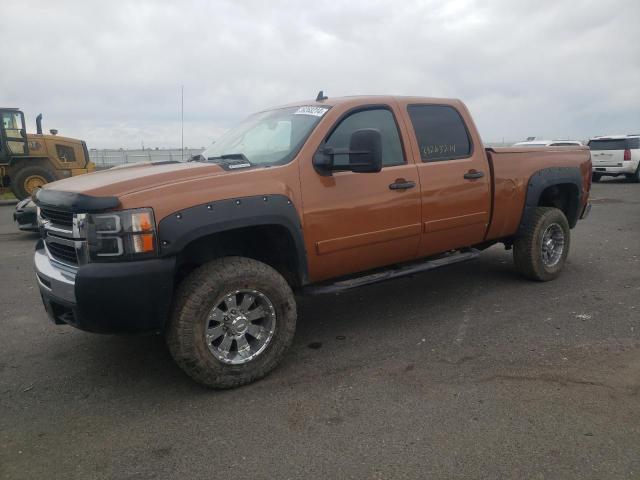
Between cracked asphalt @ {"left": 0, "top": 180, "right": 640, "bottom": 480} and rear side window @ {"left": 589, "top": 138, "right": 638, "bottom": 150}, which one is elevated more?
rear side window @ {"left": 589, "top": 138, "right": 638, "bottom": 150}

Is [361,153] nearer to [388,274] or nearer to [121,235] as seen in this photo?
[388,274]

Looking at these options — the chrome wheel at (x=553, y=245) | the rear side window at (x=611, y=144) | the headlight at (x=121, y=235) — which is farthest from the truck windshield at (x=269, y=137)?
the rear side window at (x=611, y=144)

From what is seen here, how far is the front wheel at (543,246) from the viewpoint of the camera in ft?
17.7

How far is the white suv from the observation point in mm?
17969

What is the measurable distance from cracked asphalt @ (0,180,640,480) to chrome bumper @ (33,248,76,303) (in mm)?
706

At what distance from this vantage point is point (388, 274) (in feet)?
13.9

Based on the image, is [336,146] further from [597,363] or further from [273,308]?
[597,363]

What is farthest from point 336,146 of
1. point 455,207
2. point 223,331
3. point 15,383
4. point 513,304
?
point 15,383

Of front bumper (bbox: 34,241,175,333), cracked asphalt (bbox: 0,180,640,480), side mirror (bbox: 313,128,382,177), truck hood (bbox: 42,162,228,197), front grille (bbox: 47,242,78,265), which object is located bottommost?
cracked asphalt (bbox: 0,180,640,480)

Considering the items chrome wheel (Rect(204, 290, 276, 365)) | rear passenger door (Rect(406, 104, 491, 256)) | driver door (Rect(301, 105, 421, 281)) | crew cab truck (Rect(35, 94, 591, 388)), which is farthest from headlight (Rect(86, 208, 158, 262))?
rear passenger door (Rect(406, 104, 491, 256))

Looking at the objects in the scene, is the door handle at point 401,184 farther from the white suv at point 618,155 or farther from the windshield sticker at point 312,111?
the white suv at point 618,155

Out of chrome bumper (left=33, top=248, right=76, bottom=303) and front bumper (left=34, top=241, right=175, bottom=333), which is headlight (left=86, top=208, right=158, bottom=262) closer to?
front bumper (left=34, top=241, right=175, bottom=333)

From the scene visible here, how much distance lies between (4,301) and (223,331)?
335cm

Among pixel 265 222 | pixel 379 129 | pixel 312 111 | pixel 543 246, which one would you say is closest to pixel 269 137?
pixel 312 111
